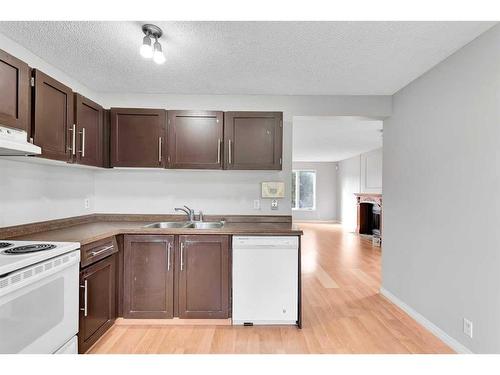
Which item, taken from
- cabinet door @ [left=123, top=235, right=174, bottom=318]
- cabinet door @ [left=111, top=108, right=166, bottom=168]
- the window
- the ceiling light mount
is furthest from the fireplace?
the ceiling light mount

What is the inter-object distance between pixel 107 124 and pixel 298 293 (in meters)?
2.53

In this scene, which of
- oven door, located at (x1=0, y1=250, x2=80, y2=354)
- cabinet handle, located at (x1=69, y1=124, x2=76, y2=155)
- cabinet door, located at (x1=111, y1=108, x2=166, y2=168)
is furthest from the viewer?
cabinet door, located at (x1=111, y1=108, x2=166, y2=168)

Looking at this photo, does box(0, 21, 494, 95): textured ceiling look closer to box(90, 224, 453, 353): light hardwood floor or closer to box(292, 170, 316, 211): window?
box(90, 224, 453, 353): light hardwood floor

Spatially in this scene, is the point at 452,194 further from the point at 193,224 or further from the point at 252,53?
the point at 193,224

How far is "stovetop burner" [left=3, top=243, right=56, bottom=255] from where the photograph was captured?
59.6 inches

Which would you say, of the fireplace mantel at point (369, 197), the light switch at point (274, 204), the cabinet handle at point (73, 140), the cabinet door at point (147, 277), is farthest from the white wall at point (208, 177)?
the fireplace mantel at point (369, 197)

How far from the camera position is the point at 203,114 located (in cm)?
275

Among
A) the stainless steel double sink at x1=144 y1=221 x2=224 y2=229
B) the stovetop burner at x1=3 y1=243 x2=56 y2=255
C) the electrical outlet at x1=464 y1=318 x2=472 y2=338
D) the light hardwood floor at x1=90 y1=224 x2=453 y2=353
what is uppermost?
the stovetop burner at x1=3 y1=243 x2=56 y2=255

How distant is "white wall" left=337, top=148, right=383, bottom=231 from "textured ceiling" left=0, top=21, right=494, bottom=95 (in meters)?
4.73

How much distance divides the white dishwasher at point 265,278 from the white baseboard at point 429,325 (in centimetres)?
117

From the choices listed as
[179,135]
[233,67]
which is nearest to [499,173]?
[233,67]

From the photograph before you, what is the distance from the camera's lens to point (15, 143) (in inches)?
61.4

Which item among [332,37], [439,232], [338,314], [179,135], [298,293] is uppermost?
[332,37]

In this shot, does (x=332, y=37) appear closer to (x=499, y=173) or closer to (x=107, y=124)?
(x=499, y=173)
